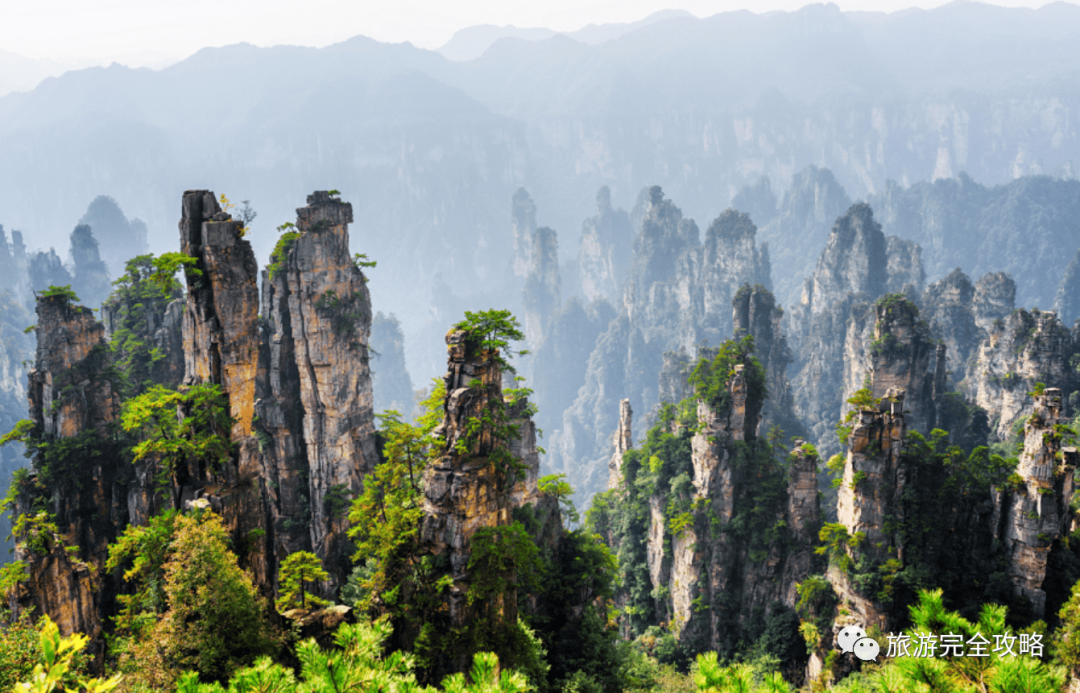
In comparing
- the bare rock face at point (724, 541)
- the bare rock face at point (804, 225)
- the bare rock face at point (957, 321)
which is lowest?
the bare rock face at point (724, 541)

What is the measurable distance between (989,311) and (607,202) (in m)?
98.5

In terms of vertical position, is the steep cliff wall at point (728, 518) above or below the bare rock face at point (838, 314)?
below

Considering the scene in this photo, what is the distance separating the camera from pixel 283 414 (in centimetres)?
3127

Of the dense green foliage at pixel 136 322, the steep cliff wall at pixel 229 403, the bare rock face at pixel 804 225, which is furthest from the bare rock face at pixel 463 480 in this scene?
the bare rock face at pixel 804 225

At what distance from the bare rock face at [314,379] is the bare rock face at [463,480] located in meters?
14.2

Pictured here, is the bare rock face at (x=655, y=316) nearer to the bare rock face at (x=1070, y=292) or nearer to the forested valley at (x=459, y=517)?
the bare rock face at (x=1070, y=292)

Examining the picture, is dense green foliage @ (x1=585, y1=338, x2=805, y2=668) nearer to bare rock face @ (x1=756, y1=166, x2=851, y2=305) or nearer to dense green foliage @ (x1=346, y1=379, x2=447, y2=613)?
dense green foliage @ (x1=346, y1=379, x2=447, y2=613)

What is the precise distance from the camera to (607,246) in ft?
503

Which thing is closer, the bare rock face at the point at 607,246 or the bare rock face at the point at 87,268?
the bare rock face at the point at 87,268

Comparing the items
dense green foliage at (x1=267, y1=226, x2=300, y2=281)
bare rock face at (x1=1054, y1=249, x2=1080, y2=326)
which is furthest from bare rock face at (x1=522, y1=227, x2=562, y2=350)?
dense green foliage at (x1=267, y1=226, x2=300, y2=281)

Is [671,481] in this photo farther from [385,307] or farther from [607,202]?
[385,307]

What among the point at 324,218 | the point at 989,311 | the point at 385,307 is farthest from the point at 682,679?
the point at 385,307

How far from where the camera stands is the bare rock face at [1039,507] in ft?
76.1

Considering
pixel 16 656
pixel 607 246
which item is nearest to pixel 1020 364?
pixel 16 656
